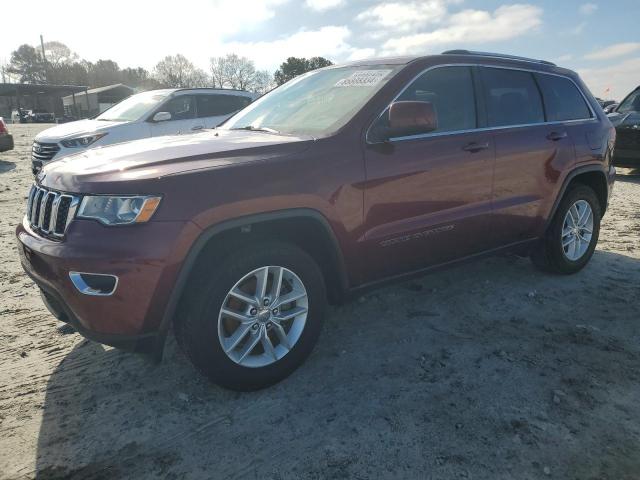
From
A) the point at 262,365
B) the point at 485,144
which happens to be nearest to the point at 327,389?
the point at 262,365

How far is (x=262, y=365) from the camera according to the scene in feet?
8.73

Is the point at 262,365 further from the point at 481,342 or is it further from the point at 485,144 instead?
the point at 485,144

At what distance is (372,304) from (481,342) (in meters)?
0.96

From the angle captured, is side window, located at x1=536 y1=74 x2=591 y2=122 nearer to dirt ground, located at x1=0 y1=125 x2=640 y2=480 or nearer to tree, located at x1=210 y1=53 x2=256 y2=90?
dirt ground, located at x1=0 y1=125 x2=640 y2=480

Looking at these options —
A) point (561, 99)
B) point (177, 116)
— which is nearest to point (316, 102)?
point (561, 99)

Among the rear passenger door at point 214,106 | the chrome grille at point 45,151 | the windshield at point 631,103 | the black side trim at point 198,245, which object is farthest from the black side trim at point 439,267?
the windshield at point 631,103

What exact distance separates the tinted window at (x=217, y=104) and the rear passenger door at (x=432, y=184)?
20.5ft

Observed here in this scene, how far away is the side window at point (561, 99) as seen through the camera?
4.07 meters

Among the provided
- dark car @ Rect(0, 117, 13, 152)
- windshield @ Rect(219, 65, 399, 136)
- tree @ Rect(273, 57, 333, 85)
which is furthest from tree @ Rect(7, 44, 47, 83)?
windshield @ Rect(219, 65, 399, 136)

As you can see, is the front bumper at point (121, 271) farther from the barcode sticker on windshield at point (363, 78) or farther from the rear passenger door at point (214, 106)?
the rear passenger door at point (214, 106)

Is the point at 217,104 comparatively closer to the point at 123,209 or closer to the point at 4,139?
the point at 4,139

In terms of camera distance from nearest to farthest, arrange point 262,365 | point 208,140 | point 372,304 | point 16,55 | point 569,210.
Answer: point 262,365 < point 208,140 < point 372,304 < point 569,210 < point 16,55

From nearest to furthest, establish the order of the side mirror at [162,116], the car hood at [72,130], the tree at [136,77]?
the car hood at [72,130], the side mirror at [162,116], the tree at [136,77]

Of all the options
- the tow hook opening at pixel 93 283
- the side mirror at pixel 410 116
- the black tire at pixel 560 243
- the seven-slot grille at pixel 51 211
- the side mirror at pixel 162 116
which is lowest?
the black tire at pixel 560 243
